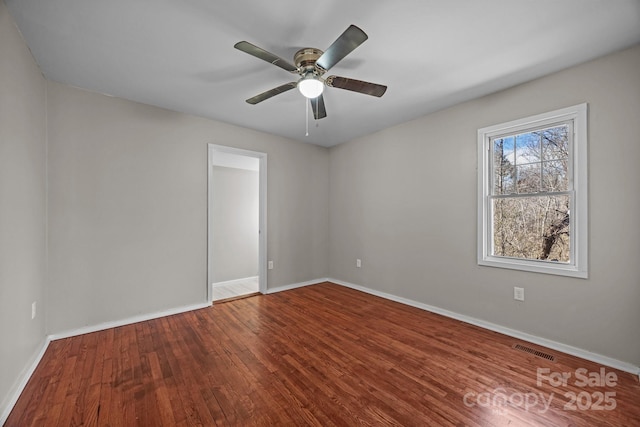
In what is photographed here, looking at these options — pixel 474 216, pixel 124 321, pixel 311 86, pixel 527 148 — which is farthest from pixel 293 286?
pixel 527 148

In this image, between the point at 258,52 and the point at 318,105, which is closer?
the point at 258,52

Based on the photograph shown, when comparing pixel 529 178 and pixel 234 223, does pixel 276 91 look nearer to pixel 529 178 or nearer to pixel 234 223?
pixel 529 178

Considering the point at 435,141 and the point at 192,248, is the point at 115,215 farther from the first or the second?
the point at 435,141

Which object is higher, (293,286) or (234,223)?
(234,223)

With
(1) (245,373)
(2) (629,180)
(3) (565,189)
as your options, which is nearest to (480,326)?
(3) (565,189)

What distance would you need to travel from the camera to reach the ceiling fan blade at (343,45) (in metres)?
1.54

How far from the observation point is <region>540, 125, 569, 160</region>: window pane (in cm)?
246

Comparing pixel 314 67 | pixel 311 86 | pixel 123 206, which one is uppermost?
pixel 314 67

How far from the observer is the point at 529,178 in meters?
2.69

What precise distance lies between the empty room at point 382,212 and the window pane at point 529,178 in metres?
Answer: 0.02

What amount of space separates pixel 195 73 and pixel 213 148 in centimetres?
129

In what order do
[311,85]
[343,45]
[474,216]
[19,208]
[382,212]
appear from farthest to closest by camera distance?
[382,212]
[474,216]
[311,85]
[19,208]
[343,45]

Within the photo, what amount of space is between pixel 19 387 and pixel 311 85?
9.89ft

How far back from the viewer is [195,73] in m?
2.45
